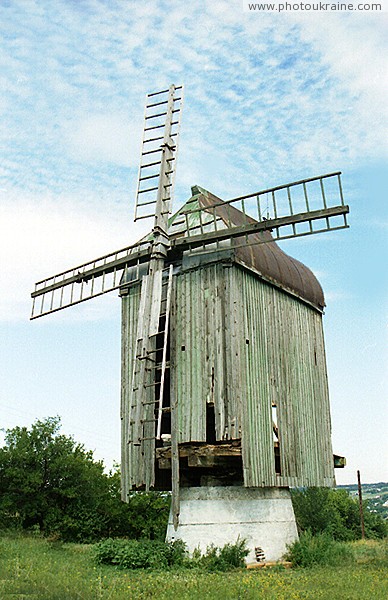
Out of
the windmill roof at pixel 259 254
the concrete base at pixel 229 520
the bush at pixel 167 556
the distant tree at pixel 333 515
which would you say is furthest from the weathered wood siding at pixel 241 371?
the distant tree at pixel 333 515

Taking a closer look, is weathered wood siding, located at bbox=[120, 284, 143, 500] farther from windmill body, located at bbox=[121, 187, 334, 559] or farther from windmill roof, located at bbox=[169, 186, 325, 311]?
windmill roof, located at bbox=[169, 186, 325, 311]

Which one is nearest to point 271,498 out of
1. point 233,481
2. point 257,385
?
point 233,481

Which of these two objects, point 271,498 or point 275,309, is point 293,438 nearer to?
point 271,498

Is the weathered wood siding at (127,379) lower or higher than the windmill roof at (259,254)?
lower

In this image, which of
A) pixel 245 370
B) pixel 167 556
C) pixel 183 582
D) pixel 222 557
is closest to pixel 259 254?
pixel 245 370

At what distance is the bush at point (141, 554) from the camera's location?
13984 mm

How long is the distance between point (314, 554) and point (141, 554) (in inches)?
163

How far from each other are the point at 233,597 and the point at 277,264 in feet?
31.8

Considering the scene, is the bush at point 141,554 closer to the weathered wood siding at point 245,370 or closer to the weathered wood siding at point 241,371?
the weathered wood siding at point 241,371

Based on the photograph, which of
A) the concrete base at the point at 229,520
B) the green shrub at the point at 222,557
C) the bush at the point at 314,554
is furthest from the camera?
the bush at the point at 314,554

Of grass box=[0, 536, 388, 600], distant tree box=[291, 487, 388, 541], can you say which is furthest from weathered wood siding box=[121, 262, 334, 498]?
distant tree box=[291, 487, 388, 541]

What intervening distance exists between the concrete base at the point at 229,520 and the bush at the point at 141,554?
0.38 m

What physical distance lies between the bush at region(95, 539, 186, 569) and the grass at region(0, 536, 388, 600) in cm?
35

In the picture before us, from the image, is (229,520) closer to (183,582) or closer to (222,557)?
(222,557)
